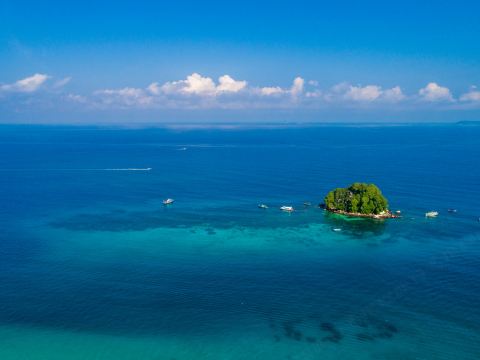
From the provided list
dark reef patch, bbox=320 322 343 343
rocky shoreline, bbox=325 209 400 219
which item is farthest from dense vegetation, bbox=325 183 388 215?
dark reef patch, bbox=320 322 343 343

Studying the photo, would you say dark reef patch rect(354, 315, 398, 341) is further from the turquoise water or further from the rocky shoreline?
the rocky shoreline

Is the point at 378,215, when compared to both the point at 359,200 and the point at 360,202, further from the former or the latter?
the point at 359,200

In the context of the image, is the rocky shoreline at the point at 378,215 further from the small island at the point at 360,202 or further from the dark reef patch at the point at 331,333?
the dark reef patch at the point at 331,333

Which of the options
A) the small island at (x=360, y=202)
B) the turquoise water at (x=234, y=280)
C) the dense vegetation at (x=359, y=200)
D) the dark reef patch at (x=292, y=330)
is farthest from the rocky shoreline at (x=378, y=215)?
the dark reef patch at (x=292, y=330)

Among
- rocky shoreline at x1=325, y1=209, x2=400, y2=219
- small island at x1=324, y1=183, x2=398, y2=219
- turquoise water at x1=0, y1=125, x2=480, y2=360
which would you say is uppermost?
small island at x1=324, y1=183, x2=398, y2=219

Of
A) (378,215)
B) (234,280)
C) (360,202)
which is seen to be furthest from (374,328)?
(360,202)

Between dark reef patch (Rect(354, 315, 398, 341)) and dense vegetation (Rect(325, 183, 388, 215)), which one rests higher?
dense vegetation (Rect(325, 183, 388, 215))

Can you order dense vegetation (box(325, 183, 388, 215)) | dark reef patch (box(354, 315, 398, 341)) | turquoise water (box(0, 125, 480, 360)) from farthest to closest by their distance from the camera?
dense vegetation (box(325, 183, 388, 215)), dark reef patch (box(354, 315, 398, 341)), turquoise water (box(0, 125, 480, 360))

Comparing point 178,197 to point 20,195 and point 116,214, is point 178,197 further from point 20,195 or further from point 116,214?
point 20,195

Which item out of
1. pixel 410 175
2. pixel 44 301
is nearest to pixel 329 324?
pixel 44 301
